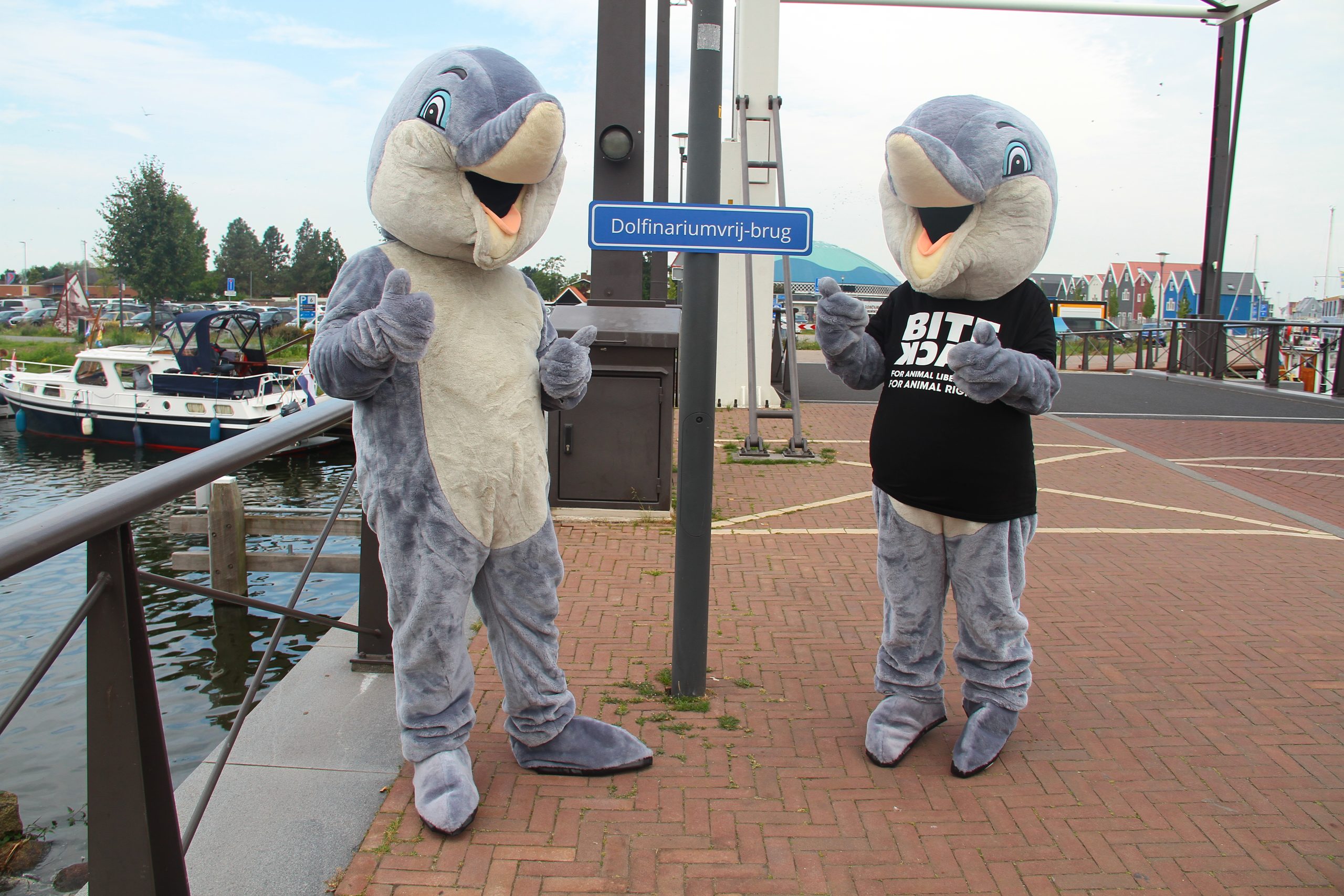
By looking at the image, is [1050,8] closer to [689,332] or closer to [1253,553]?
[1253,553]

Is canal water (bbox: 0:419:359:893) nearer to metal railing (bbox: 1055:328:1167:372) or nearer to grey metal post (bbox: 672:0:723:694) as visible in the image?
grey metal post (bbox: 672:0:723:694)

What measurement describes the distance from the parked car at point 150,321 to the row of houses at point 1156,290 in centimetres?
4143

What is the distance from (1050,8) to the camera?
12469 millimetres

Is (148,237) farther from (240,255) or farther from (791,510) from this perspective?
(791,510)

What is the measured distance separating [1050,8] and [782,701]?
11841mm

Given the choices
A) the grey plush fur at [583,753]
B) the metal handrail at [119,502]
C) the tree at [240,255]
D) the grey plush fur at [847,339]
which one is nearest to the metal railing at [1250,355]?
the grey plush fur at [847,339]

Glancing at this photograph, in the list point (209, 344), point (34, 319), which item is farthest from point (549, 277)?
point (34, 319)

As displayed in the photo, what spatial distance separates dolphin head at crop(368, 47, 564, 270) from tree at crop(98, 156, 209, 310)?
180ft

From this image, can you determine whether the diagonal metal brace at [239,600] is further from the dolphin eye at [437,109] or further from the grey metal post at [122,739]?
the dolphin eye at [437,109]

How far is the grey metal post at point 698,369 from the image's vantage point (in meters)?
3.41

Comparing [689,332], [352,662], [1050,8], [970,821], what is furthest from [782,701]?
[1050,8]

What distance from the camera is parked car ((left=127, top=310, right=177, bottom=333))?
4891 cm

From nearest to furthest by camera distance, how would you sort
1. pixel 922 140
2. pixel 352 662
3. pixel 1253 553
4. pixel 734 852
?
pixel 734 852 → pixel 922 140 → pixel 352 662 → pixel 1253 553

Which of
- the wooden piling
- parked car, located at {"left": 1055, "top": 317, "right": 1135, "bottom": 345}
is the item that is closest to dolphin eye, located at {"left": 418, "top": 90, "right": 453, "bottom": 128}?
the wooden piling
